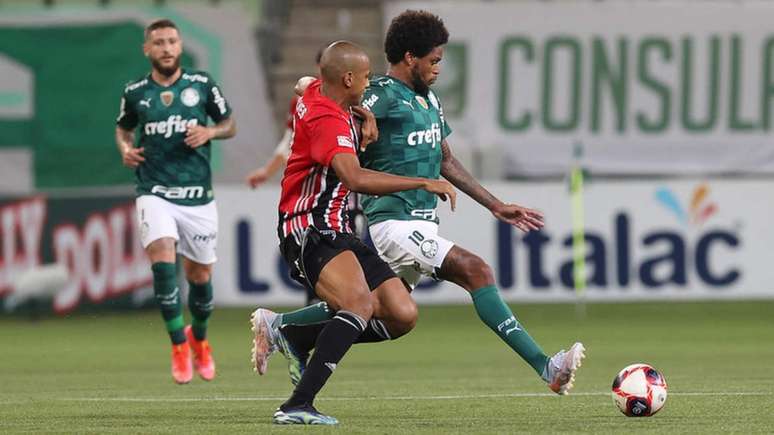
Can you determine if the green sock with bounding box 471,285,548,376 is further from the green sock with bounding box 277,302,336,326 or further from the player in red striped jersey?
the green sock with bounding box 277,302,336,326

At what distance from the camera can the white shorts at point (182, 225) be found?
11.1 meters

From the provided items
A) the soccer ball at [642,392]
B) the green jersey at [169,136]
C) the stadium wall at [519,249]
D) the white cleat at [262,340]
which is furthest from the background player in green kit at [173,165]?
the stadium wall at [519,249]

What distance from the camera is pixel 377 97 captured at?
8.97 metres

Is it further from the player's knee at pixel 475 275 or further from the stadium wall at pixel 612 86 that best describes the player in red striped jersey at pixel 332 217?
the stadium wall at pixel 612 86

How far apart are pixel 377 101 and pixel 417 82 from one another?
0.29 meters

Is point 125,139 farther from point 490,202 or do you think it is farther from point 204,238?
point 490,202

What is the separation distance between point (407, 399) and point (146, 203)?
265 centimetres

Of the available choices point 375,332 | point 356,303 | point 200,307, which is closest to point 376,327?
point 375,332

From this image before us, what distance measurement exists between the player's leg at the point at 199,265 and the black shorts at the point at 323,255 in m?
3.16

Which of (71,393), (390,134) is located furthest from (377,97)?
(71,393)

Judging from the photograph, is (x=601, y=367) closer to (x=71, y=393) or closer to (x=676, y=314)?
(x=71, y=393)

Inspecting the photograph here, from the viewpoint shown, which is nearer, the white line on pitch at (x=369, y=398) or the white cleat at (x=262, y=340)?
the white cleat at (x=262, y=340)

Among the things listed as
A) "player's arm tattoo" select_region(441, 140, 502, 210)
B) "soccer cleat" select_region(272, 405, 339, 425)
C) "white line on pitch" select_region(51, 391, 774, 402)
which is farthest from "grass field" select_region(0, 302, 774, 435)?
"player's arm tattoo" select_region(441, 140, 502, 210)

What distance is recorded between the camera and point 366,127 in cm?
842
